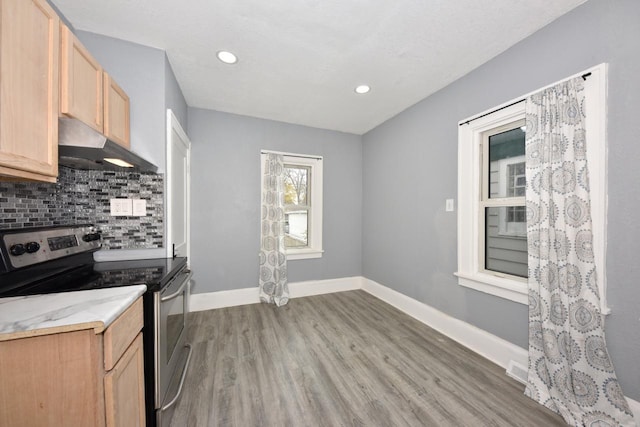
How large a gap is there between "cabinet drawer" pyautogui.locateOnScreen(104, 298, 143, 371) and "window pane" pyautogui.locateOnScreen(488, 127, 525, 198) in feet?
9.08

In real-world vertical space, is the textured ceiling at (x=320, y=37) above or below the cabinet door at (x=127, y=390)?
above

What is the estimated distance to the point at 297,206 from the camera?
3.58 metres

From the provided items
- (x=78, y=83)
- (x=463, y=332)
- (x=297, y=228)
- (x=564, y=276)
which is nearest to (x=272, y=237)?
(x=297, y=228)

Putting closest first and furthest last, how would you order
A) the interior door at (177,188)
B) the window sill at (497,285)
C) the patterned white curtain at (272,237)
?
the window sill at (497,285) < the interior door at (177,188) < the patterned white curtain at (272,237)

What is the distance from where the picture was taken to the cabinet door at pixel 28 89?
0.87 metres

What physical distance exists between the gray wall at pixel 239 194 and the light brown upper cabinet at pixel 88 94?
48.9 inches

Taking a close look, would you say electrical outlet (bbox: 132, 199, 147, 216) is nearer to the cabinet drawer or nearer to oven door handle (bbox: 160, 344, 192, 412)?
the cabinet drawer

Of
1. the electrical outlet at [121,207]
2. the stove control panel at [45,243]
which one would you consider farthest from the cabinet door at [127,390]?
the electrical outlet at [121,207]

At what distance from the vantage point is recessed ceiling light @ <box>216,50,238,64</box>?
196 cm

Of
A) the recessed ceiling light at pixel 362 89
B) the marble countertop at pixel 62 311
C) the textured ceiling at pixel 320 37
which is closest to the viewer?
the marble countertop at pixel 62 311

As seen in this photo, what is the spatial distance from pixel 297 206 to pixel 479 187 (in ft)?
7.70

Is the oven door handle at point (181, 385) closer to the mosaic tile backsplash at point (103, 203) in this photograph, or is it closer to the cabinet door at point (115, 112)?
the mosaic tile backsplash at point (103, 203)

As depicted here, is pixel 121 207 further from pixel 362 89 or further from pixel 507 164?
pixel 507 164

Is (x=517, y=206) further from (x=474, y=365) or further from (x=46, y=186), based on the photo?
(x=46, y=186)
